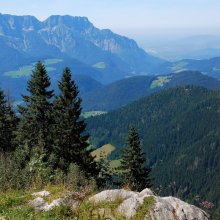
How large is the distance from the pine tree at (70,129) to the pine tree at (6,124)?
10.1 metres

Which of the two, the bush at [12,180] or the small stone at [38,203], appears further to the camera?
the bush at [12,180]

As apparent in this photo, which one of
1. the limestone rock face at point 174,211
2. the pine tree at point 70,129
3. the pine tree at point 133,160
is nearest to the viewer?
the limestone rock face at point 174,211

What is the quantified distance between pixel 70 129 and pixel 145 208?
3888cm

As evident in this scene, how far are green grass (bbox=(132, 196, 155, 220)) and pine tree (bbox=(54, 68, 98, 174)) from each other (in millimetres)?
37431

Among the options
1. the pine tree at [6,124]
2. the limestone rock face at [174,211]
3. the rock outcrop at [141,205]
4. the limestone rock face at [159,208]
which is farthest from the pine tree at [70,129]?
the limestone rock face at [174,211]

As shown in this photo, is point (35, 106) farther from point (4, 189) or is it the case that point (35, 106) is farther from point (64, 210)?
point (64, 210)

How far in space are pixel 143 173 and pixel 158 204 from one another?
4489 cm

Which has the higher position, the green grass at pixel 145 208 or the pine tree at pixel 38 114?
the green grass at pixel 145 208

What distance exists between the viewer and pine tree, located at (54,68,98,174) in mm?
51062

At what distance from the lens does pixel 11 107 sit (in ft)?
219

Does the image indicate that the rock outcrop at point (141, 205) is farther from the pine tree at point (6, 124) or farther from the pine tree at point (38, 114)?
the pine tree at point (6, 124)

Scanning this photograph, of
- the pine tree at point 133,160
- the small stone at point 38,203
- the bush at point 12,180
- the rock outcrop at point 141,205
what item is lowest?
the pine tree at point 133,160

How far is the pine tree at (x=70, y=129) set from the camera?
51062 mm

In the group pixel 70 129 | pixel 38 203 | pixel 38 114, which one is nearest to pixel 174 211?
pixel 38 203
